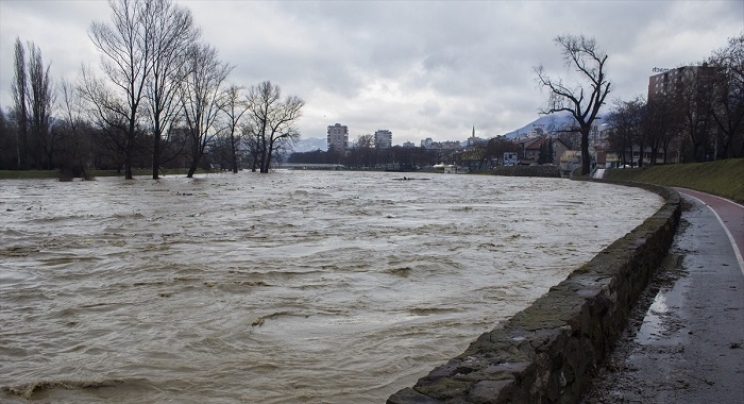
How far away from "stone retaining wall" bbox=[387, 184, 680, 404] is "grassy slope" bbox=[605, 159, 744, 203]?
24261 millimetres

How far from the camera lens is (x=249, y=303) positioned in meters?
6.06

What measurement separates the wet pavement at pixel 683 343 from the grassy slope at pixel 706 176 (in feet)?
66.8

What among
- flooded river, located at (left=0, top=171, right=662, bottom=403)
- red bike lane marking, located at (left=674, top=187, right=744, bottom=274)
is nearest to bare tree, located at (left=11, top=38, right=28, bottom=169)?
flooded river, located at (left=0, top=171, right=662, bottom=403)

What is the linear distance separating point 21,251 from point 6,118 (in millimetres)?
69761

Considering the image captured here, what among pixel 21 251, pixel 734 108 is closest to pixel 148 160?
pixel 21 251

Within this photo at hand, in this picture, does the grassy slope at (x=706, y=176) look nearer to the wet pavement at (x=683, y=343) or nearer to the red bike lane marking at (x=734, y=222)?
the red bike lane marking at (x=734, y=222)

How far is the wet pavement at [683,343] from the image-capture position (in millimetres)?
3962

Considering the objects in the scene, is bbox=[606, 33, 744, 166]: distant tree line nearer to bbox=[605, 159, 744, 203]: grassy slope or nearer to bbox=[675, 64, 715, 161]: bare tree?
bbox=[675, 64, 715, 161]: bare tree

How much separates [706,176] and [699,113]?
53.0 feet

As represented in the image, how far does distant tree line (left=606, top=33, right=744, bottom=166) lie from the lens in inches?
1640

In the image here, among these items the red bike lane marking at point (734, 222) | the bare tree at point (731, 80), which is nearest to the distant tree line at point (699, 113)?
the bare tree at point (731, 80)

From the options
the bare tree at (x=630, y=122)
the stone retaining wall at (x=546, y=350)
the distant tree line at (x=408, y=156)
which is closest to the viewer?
the stone retaining wall at (x=546, y=350)

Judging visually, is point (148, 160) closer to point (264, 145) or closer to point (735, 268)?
point (264, 145)

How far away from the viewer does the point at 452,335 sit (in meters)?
5.19
